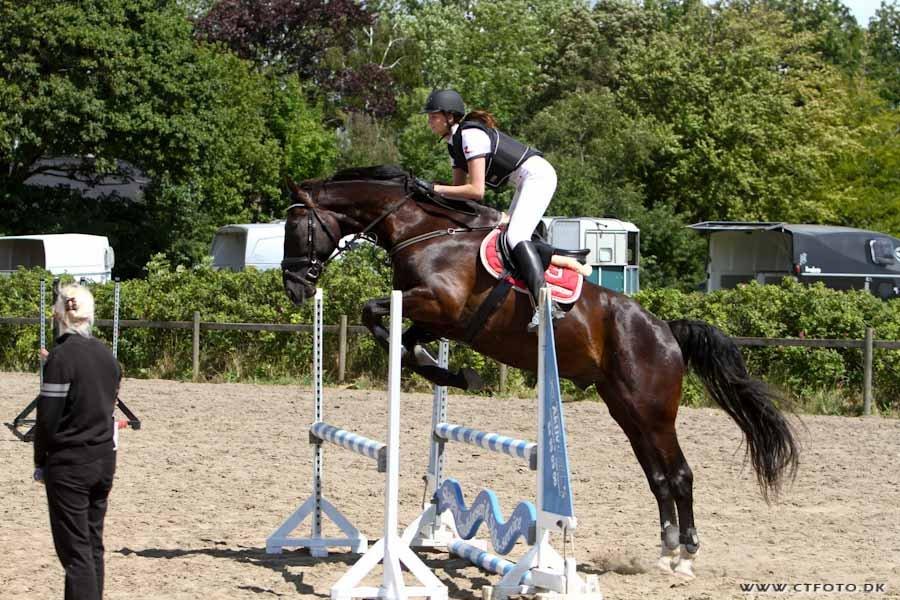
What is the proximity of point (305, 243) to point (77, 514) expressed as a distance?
2402 millimetres

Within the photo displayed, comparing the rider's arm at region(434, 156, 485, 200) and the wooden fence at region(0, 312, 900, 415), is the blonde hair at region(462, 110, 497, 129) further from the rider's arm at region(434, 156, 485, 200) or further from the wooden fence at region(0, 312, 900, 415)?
the wooden fence at region(0, 312, 900, 415)

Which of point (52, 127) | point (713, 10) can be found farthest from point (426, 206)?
point (713, 10)

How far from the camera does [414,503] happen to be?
838cm

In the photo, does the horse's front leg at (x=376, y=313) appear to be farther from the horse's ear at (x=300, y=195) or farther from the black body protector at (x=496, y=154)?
the black body protector at (x=496, y=154)

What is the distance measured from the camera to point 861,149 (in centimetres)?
3400

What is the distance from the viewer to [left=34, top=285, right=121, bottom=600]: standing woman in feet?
14.8

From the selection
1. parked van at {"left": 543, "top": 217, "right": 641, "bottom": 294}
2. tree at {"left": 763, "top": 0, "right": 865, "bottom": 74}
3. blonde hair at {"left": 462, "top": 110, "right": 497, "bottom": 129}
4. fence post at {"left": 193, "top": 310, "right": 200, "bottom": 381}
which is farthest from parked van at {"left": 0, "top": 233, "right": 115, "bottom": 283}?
tree at {"left": 763, "top": 0, "right": 865, "bottom": 74}

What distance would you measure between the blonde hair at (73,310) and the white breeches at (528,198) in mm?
2524

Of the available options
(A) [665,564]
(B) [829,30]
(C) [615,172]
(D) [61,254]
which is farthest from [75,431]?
(B) [829,30]

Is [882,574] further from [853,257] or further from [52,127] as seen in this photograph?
[52,127]

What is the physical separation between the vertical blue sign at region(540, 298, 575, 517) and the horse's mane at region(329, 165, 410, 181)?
167 cm

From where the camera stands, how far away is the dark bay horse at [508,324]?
20.9ft

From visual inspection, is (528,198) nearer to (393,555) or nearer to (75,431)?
(393,555)

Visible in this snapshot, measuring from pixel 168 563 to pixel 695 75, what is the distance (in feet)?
104
